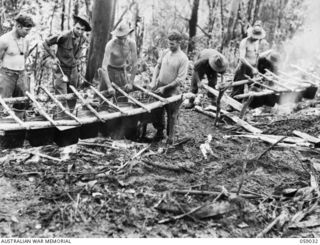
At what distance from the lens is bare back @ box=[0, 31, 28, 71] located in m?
5.38

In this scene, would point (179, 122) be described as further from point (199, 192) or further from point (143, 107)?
point (199, 192)

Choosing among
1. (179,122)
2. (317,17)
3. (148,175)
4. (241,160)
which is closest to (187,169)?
(148,175)

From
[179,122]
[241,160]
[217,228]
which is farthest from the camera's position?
[179,122]

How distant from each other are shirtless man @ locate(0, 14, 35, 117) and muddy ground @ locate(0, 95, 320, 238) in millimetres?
970

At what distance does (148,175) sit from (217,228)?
1.28 meters

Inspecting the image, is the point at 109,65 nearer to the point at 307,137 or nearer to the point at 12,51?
the point at 12,51

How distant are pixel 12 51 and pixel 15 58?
13 centimetres

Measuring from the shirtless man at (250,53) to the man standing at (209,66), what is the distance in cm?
75

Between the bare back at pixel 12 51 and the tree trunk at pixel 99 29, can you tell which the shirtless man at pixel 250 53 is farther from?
the bare back at pixel 12 51

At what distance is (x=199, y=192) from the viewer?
4496 mm

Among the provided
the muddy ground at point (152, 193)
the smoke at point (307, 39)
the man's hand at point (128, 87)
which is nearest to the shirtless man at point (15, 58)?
the muddy ground at point (152, 193)

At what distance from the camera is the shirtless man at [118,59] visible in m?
6.27

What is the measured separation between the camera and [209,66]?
8.43 m

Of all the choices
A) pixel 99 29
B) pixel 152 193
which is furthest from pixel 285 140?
pixel 99 29
